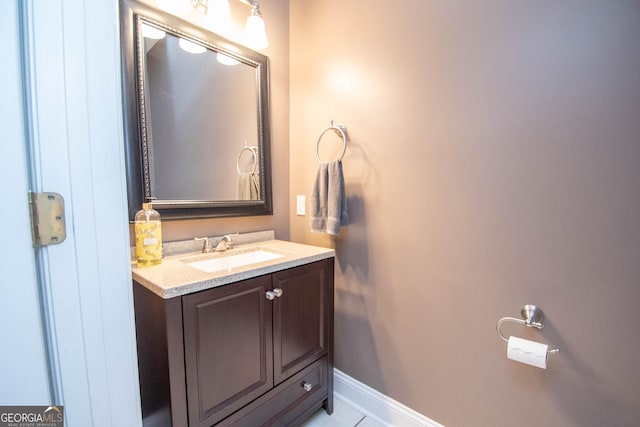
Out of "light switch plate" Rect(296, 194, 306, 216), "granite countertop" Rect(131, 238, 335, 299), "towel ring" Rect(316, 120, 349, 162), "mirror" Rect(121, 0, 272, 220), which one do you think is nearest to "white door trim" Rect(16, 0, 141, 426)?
"granite countertop" Rect(131, 238, 335, 299)

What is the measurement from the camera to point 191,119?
4.26ft

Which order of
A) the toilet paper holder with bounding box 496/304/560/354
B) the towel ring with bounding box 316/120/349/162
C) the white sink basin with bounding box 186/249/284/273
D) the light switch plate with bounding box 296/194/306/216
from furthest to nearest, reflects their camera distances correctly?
the light switch plate with bounding box 296/194/306/216
the towel ring with bounding box 316/120/349/162
the white sink basin with bounding box 186/249/284/273
the toilet paper holder with bounding box 496/304/560/354

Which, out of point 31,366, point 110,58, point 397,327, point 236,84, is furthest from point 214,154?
point 397,327

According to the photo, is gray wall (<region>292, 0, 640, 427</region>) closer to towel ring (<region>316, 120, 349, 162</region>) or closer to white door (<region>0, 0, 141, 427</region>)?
towel ring (<region>316, 120, 349, 162</region>)

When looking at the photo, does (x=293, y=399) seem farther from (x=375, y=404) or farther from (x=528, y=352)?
(x=528, y=352)

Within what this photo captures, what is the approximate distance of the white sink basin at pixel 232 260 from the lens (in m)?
1.21

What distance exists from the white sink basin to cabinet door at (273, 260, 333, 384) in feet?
0.55

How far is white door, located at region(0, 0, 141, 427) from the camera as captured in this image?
18.0 inches

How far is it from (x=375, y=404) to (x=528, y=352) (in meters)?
0.85

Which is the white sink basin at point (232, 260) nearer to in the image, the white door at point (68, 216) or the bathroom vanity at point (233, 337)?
the bathroom vanity at point (233, 337)

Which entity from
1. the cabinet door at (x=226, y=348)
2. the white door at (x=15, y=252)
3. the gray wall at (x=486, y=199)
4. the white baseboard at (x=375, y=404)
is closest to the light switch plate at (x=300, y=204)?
the gray wall at (x=486, y=199)

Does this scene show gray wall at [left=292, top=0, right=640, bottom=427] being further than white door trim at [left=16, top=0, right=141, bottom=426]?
Yes

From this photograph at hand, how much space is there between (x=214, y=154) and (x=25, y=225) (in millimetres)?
979

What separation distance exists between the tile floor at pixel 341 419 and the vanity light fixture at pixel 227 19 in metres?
2.01
